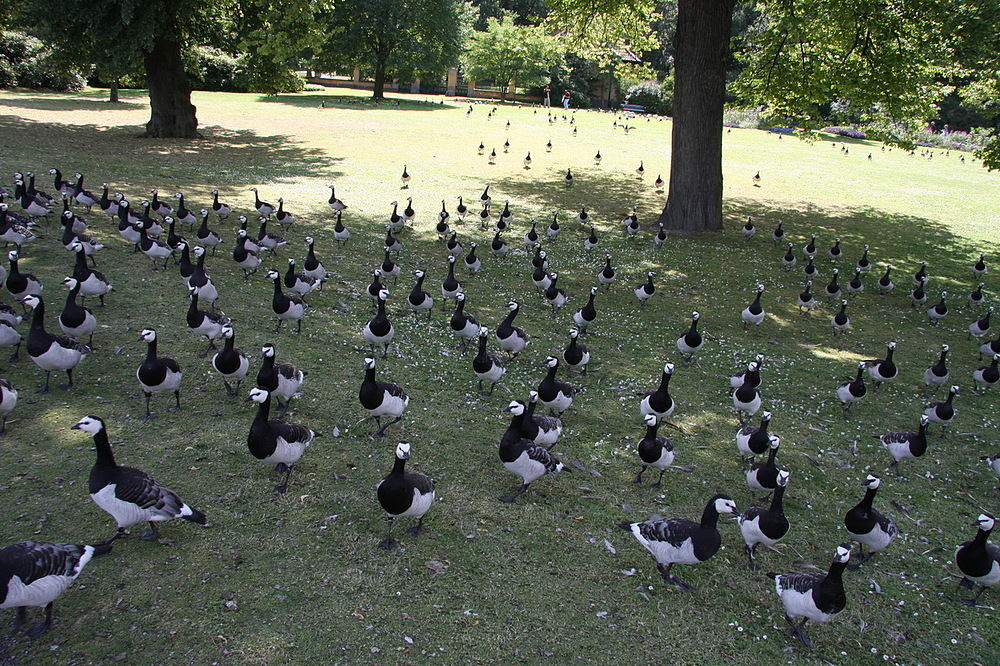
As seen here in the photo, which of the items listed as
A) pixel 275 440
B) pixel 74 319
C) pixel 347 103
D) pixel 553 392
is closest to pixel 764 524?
pixel 553 392

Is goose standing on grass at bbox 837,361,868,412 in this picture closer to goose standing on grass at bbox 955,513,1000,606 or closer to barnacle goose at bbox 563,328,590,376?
goose standing on grass at bbox 955,513,1000,606

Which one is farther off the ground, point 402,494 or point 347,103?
point 347,103

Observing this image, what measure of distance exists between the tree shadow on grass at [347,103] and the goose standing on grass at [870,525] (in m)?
59.5

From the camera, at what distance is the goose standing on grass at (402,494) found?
730cm

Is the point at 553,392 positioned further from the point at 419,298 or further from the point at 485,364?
the point at 419,298

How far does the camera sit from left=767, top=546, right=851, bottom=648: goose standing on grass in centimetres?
657

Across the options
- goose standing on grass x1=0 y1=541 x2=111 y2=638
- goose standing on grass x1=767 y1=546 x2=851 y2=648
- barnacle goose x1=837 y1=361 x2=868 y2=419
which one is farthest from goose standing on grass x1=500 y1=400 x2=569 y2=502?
barnacle goose x1=837 y1=361 x2=868 y2=419

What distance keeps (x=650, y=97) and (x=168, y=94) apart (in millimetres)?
74650

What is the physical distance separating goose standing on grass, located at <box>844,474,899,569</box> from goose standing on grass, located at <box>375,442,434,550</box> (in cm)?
533

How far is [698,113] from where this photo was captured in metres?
22.3

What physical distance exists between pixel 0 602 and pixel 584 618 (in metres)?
5.60

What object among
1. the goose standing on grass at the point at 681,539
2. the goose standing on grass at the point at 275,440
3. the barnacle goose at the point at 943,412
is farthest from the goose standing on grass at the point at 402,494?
the barnacle goose at the point at 943,412

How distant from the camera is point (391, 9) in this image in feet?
206

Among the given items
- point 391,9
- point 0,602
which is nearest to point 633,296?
point 0,602
